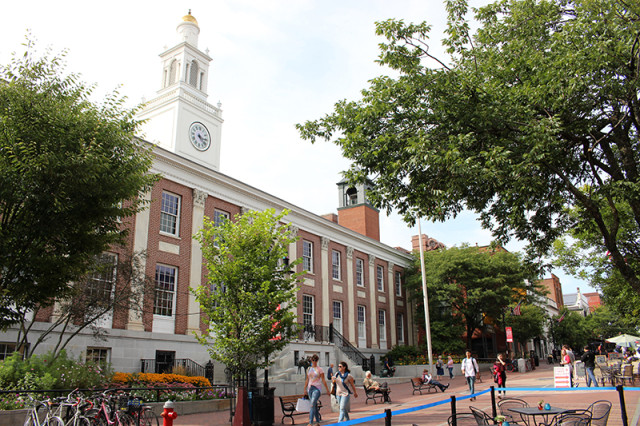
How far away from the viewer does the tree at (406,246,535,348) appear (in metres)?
39.8

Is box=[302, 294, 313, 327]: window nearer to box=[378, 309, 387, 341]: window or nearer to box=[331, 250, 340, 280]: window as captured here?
box=[331, 250, 340, 280]: window

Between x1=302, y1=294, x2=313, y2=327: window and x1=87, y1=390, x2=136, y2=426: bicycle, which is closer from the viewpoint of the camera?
x1=87, y1=390, x2=136, y2=426: bicycle

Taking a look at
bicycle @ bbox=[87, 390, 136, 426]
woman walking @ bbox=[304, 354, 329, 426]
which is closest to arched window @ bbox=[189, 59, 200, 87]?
woman walking @ bbox=[304, 354, 329, 426]

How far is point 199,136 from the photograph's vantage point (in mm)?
43031

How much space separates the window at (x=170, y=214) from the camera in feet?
78.9

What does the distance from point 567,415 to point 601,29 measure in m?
7.54

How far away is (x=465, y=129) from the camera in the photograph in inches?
416

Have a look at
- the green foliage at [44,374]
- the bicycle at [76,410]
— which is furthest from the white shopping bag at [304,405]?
the green foliage at [44,374]

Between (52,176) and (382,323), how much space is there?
3439 cm

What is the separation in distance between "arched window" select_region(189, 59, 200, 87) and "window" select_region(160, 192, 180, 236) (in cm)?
2300

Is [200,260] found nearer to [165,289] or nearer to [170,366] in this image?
[165,289]

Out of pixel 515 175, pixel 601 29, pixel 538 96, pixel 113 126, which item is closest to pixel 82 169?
pixel 113 126

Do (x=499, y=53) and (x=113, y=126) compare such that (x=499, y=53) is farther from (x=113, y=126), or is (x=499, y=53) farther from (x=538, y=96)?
(x=113, y=126)

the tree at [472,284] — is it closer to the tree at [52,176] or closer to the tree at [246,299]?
the tree at [246,299]
